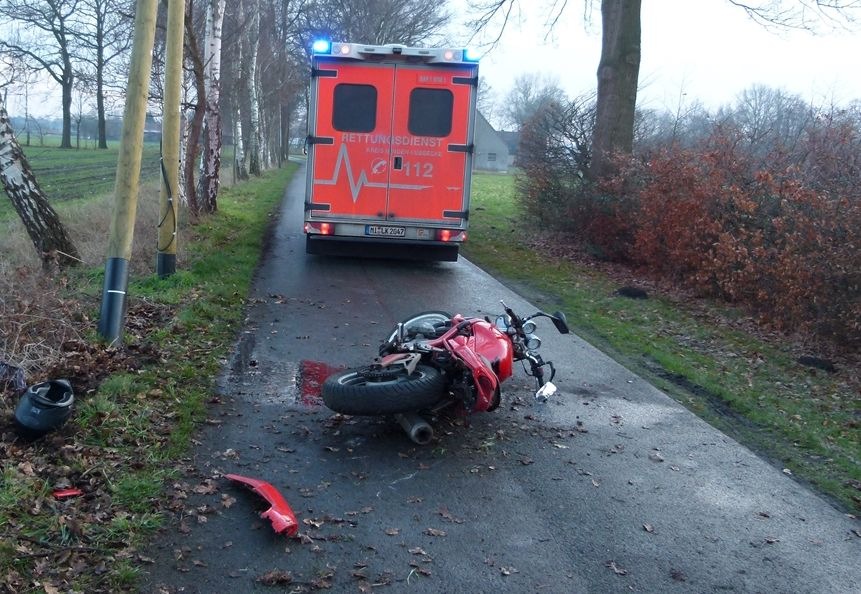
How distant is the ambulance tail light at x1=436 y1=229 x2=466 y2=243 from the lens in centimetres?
1309

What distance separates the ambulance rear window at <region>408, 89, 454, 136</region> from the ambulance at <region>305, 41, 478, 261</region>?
0.02m

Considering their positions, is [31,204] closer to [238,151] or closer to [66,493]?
[66,493]

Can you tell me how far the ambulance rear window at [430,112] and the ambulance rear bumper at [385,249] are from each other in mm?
1803

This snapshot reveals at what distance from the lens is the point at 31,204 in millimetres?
10156

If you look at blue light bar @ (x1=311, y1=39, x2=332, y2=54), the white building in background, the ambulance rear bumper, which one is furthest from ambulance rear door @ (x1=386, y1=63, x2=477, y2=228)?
the white building in background

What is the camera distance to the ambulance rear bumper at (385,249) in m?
13.6

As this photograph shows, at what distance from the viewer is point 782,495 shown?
17.5ft

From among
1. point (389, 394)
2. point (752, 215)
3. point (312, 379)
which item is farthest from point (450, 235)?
point (389, 394)

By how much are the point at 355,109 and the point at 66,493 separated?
932 cm

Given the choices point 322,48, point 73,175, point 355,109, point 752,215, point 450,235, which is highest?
point 322,48

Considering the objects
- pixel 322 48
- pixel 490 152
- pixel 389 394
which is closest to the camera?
pixel 389 394

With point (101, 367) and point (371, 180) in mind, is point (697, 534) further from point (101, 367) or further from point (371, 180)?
point (371, 180)

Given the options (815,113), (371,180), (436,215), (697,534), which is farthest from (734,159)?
(697,534)

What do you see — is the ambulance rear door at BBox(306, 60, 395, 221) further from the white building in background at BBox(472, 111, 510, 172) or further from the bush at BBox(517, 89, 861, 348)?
the white building in background at BBox(472, 111, 510, 172)
